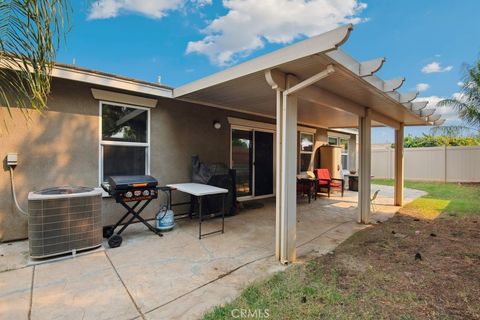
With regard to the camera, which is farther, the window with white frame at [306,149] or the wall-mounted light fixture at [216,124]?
Answer: the window with white frame at [306,149]

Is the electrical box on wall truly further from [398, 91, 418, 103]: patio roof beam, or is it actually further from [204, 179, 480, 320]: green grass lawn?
[398, 91, 418, 103]: patio roof beam

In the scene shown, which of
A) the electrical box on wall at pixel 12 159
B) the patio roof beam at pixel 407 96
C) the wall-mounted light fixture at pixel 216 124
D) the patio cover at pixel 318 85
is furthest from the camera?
the wall-mounted light fixture at pixel 216 124

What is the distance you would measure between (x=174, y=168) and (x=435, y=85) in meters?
13.0

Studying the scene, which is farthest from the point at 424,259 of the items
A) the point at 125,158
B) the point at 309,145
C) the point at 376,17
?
the point at 309,145

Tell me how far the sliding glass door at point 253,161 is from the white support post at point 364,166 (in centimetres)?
301

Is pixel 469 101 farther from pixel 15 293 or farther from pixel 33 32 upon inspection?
pixel 15 293

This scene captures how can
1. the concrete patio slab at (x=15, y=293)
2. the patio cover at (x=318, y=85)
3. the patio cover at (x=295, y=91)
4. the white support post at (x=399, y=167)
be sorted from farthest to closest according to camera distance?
the white support post at (x=399, y=167) < the patio cover at (x=295, y=91) < the patio cover at (x=318, y=85) < the concrete patio slab at (x=15, y=293)

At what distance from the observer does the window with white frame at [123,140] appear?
15.2 feet

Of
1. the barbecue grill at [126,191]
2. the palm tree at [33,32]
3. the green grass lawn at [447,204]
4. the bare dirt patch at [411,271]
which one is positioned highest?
the palm tree at [33,32]

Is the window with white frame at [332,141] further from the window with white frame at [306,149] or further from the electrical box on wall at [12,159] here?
the electrical box on wall at [12,159]

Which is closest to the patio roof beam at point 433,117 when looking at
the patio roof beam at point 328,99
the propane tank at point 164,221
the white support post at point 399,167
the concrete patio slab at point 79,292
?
the white support post at point 399,167

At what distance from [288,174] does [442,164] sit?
13539 mm

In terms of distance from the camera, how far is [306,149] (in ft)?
32.1

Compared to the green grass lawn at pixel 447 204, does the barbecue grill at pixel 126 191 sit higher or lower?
higher
